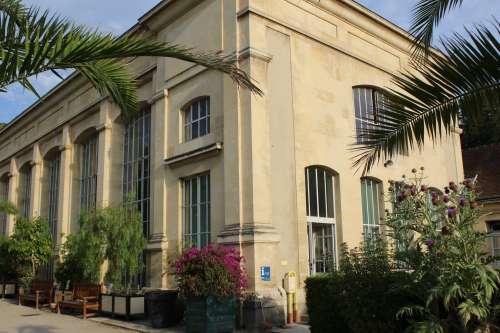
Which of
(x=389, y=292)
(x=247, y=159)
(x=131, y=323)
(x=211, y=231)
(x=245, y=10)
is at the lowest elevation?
(x=131, y=323)

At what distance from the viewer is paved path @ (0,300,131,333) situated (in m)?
12.6

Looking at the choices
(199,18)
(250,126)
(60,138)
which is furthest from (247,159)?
(60,138)

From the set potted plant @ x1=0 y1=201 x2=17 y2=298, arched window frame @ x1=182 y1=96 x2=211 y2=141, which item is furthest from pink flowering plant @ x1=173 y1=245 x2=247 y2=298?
potted plant @ x1=0 y1=201 x2=17 y2=298

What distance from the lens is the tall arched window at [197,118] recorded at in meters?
15.5

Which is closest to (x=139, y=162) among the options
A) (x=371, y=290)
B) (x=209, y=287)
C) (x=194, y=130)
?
(x=194, y=130)

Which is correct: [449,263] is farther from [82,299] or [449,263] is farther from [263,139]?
[82,299]

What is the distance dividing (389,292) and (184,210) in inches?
371

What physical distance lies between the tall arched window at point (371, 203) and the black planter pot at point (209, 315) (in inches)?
256

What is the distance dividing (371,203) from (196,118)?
20.8ft

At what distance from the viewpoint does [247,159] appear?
13.4 meters

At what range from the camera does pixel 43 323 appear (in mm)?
14102

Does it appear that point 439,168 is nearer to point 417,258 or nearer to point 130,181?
point 130,181

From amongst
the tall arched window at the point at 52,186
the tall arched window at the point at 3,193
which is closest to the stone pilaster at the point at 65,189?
the tall arched window at the point at 52,186

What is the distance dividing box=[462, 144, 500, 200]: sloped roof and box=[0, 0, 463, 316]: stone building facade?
300 centimetres
